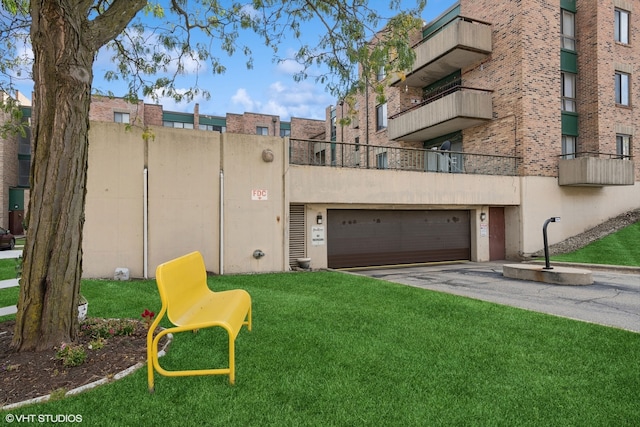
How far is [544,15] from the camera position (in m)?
16.6

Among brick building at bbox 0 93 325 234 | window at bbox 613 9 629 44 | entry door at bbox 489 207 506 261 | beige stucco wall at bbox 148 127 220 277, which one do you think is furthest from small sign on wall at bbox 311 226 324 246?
window at bbox 613 9 629 44

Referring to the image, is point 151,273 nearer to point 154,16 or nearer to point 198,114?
point 154,16

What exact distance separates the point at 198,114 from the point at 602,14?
32672 millimetres

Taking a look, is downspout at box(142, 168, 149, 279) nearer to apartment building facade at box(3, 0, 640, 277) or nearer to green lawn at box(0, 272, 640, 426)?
apartment building facade at box(3, 0, 640, 277)

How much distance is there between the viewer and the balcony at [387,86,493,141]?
16.9 metres

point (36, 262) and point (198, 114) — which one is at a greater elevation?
point (198, 114)

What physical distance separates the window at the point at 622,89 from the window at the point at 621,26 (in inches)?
67.5

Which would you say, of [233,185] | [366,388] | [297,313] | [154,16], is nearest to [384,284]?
[297,313]

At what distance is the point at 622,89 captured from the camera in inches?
746

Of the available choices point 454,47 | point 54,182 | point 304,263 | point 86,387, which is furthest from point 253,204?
point 454,47

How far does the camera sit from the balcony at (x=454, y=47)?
16.9 metres

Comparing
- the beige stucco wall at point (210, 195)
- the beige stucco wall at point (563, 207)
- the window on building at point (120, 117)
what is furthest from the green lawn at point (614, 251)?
the window on building at point (120, 117)

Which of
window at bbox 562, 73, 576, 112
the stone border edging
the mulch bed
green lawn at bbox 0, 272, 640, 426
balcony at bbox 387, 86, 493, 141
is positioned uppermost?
window at bbox 562, 73, 576, 112

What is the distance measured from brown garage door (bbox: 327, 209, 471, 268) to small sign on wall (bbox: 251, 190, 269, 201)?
2.94m
